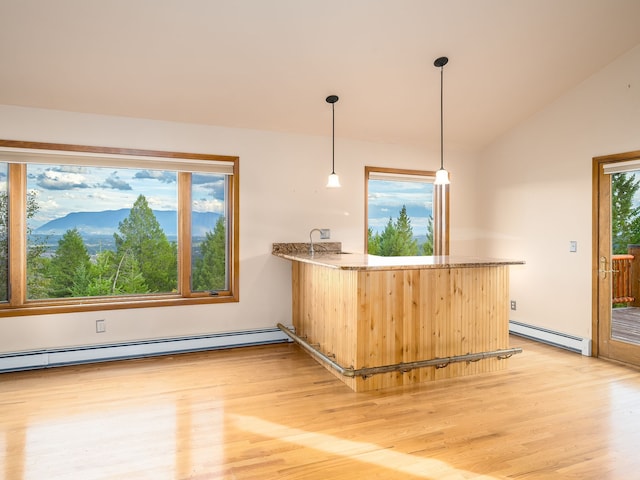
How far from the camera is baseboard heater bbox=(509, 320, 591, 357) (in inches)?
179

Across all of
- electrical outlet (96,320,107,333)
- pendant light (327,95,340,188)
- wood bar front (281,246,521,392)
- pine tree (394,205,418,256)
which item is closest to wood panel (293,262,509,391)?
wood bar front (281,246,521,392)

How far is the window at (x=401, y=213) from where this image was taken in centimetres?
544

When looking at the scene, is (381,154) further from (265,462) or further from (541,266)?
(265,462)

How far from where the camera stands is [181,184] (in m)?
4.62

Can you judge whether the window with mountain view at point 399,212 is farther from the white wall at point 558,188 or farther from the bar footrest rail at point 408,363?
the bar footrest rail at point 408,363

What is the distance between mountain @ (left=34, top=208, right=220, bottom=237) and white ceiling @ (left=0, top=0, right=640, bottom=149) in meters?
0.99

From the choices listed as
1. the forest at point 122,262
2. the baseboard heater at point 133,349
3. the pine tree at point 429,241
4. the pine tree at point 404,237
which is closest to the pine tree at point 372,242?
the pine tree at point 404,237

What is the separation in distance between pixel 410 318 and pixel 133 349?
2.72 metres

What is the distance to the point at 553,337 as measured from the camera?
16.1ft

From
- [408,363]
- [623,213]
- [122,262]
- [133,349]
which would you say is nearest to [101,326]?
[133,349]

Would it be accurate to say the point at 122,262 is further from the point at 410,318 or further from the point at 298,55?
the point at 410,318

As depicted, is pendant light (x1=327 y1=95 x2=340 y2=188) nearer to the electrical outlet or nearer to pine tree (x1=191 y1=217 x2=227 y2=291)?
pine tree (x1=191 y1=217 x2=227 y2=291)

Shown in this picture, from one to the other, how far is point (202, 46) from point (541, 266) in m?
4.25

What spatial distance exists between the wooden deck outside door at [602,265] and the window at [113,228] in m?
3.70
